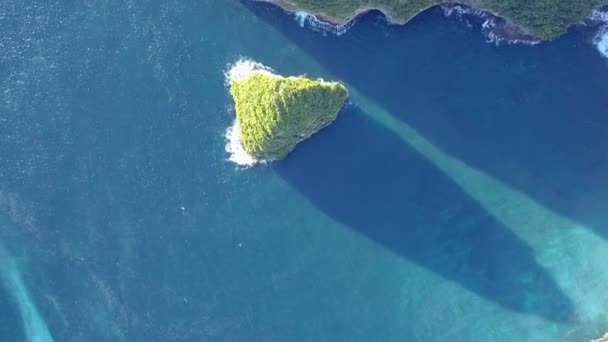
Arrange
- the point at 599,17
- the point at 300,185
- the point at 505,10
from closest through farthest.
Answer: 1. the point at 505,10
2. the point at 599,17
3. the point at 300,185

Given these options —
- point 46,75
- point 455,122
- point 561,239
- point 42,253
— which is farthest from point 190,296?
point 561,239

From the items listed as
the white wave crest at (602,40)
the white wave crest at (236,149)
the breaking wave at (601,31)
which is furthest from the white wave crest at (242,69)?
the white wave crest at (602,40)

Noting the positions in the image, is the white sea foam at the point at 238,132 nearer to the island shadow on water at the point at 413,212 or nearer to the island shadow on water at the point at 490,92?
the island shadow on water at the point at 413,212

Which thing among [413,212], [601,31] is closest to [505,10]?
[601,31]

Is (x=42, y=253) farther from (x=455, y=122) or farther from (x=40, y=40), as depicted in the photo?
(x=455, y=122)

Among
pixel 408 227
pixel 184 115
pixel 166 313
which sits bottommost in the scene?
pixel 166 313

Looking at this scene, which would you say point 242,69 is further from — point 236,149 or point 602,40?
point 602,40

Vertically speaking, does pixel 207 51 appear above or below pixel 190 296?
above

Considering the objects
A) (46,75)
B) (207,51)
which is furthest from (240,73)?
(46,75)
